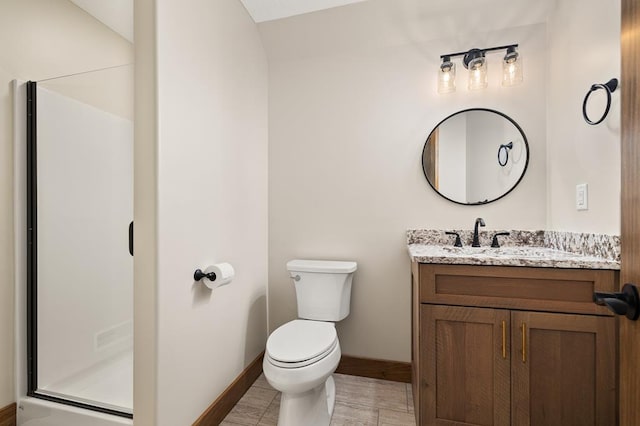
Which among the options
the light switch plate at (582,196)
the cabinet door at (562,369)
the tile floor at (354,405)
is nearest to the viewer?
the cabinet door at (562,369)

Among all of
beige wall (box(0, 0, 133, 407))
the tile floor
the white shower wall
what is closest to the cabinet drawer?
the tile floor

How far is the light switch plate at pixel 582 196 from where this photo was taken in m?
1.43

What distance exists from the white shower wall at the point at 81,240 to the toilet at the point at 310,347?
2.97 feet

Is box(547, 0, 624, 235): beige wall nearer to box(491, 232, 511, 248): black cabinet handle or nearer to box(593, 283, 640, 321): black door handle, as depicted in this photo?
box(491, 232, 511, 248): black cabinet handle

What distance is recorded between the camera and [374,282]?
80.9 inches

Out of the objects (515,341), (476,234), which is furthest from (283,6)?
(515,341)

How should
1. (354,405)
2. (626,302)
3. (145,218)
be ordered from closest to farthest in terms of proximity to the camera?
(626,302) → (145,218) → (354,405)

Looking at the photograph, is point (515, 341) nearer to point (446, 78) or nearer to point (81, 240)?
point (446, 78)

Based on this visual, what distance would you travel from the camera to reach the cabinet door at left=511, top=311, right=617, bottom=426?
3.92ft

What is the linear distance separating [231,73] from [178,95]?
21.5 inches

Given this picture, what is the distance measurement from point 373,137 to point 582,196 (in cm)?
118

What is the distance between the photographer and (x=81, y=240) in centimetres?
178

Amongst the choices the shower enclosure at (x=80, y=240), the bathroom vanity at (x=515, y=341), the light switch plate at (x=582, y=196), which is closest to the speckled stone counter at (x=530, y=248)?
the bathroom vanity at (x=515, y=341)

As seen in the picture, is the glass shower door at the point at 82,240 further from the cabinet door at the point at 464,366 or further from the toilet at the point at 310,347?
the cabinet door at the point at 464,366
